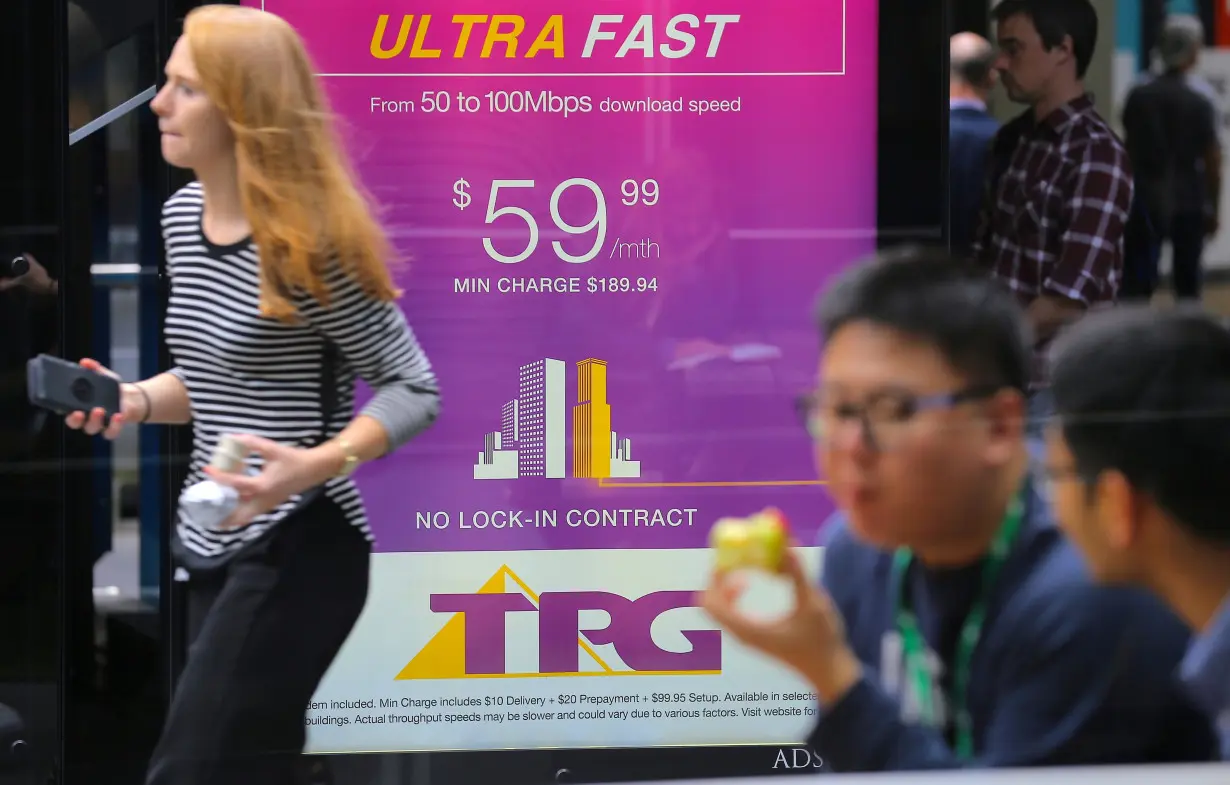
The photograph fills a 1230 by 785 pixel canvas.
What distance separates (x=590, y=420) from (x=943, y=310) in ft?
2.46

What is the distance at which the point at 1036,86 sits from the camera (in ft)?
10.4

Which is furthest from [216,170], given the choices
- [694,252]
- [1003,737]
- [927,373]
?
[1003,737]

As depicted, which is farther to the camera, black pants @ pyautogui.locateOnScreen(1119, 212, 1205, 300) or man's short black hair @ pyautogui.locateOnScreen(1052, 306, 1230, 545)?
black pants @ pyautogui.locateOnScreen(1119, 212, 1205, 300)

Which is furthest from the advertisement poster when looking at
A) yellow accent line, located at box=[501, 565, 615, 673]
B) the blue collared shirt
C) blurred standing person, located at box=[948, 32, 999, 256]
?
the blue collared shirt

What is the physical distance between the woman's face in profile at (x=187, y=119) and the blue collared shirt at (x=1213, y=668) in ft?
6.97

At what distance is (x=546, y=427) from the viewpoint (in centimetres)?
324

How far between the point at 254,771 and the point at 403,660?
0.38 meters

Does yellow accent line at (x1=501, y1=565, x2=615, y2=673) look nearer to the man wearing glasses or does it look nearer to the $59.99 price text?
the man wearing glasses

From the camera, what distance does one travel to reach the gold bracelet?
3150 mm

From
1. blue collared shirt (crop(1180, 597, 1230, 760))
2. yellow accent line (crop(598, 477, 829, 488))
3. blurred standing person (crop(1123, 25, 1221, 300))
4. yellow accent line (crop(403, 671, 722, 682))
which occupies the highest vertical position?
blurred standing person (crop(1123, 25, 1221, 300))

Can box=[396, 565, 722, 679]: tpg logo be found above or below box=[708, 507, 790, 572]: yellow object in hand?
below

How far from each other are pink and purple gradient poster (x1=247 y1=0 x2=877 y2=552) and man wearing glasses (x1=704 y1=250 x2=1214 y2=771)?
257mm

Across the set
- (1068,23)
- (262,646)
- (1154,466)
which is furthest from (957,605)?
(262,646)

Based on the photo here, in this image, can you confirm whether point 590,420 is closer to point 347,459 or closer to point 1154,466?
point 347,459
